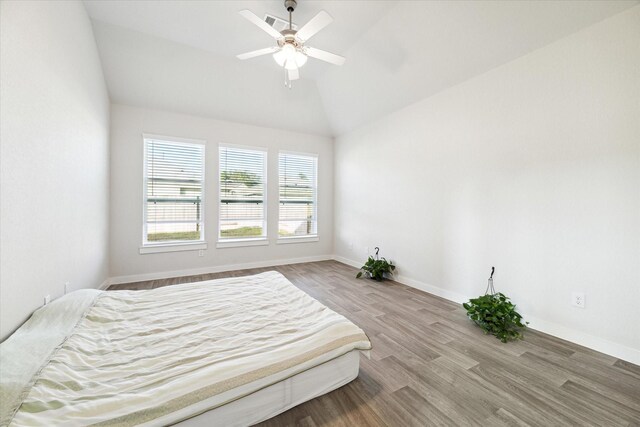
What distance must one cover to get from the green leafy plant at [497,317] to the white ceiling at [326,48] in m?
2.69

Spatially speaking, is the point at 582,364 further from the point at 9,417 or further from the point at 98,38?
the point at 98,38

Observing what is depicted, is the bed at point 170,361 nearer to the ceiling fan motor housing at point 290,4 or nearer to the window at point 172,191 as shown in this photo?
the window at point 172,191

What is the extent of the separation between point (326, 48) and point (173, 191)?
3409mm

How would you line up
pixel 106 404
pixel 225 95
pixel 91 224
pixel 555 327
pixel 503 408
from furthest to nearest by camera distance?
pixel 225 95 → pixel 91 224 → pixel 555 327 → pixel 503 408 → pixel 106 404

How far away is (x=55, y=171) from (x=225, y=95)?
107 inches

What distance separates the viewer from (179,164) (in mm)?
4297

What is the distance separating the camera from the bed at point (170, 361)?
112 cm

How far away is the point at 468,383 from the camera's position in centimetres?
174

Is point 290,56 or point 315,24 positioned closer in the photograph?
point 315,24

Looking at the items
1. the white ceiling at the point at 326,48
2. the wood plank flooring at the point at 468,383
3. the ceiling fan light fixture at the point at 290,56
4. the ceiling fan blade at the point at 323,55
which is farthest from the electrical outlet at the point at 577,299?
the ceiling fan light fixture at the point at 290,56

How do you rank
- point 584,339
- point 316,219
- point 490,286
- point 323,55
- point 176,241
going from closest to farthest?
1. point 584,339
2. point 323,55
3. point 490,286
4. point 176,241
5. point 316,219

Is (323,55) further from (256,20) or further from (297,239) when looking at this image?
(297,239)

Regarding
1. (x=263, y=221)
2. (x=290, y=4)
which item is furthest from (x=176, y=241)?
(x=290, y=4)

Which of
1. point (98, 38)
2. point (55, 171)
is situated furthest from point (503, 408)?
point (98, 38)
